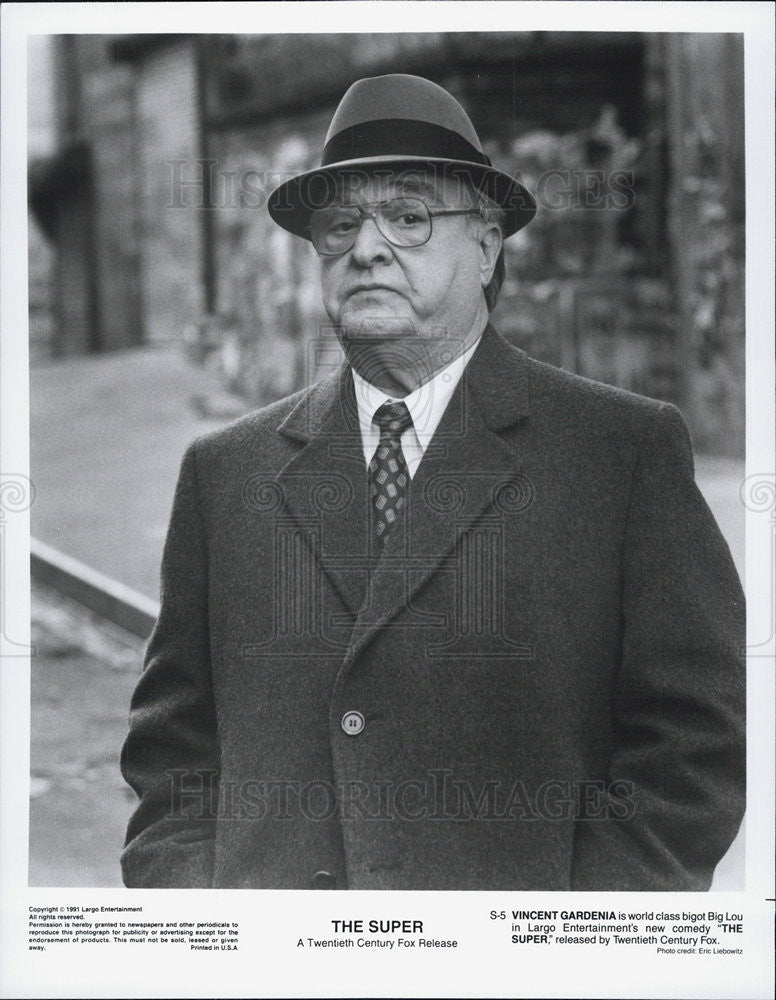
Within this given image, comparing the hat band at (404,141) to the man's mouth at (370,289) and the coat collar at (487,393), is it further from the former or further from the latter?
the coat collar at (487,393)

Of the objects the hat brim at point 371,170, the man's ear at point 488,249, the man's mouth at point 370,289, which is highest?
the hat brim at point 371,170

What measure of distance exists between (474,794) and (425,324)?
1.25 metres

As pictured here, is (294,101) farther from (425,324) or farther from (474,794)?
(474,794)

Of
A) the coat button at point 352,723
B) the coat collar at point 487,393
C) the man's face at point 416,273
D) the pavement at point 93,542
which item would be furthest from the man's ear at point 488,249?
the coat button at point 352,723

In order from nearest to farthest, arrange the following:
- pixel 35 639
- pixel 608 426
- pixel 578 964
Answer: pixel 608 426 < pixel 578 964 < pixel 35 639

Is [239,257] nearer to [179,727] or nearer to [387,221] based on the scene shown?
[387,221]

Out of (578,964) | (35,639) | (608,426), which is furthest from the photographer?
(35,639)

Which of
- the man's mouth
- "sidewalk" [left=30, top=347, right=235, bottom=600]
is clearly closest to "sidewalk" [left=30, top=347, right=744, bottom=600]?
"sidewalk" [left=30, top=347, right=235, bottom=600]

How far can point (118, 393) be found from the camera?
388cm

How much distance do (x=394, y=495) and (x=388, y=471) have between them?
2.6 inches

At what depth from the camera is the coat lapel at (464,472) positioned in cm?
321

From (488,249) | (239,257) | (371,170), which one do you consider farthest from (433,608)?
(239,257)

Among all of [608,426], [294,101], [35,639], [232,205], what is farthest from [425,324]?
[35,639]

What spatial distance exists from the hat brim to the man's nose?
15 cm
